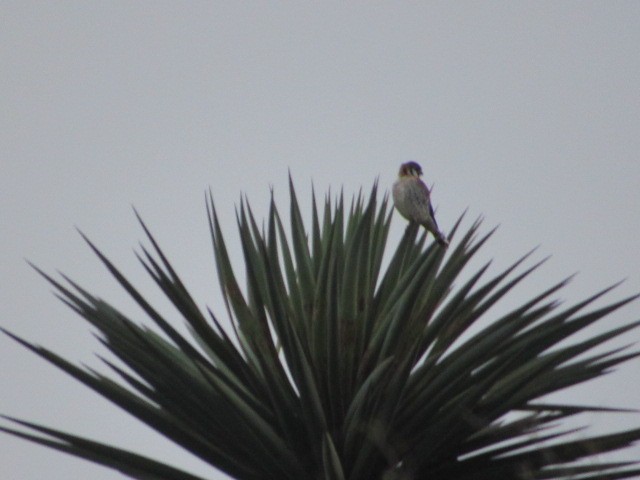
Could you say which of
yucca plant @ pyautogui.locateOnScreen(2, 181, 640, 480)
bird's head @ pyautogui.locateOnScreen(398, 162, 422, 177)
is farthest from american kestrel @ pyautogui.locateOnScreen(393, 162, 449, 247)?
yucca plant @ pyautogui.locateOnScreen(2, 181, 640, 480)

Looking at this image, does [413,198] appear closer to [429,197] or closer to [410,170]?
[429,197]

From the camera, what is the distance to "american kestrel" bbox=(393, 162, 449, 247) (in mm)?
5152

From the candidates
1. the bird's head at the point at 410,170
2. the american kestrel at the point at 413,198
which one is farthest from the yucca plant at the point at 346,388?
the bird's head at the point at 410,170

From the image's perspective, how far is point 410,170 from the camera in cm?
605

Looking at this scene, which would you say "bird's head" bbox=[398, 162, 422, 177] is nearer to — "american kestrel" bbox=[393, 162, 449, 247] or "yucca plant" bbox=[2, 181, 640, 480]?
"american kestrel" bbox=[393, 162, 449, 247]

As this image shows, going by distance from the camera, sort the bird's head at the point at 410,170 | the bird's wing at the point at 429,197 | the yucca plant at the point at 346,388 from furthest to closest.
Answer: the bird's head at the point at 410,170, the bird's wing at the point at 429,197, the yucca plant at the point at 346,388

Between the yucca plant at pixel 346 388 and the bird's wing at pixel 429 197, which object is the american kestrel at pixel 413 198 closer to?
the bird's wing at pixel 429 197

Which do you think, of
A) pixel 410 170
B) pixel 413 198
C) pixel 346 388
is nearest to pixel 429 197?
pixel 413 198

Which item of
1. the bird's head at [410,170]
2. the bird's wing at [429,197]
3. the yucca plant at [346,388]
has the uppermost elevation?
Result: the bird's head at [410,170]

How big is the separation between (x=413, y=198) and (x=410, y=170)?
51 centimetres

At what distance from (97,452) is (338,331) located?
0.85 metres

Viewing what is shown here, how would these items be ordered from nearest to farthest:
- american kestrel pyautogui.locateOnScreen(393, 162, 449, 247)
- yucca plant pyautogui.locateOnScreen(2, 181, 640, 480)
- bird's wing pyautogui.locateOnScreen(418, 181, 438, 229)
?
yucca plant pyautogui.locateOnScreen(2, 181, 640, 480)
american kestrel pyautogui.locateOnScreen(393, 162, 449, 247)
bird's wing pyautogui.locateOnScreen(418, 181, 438, 229)

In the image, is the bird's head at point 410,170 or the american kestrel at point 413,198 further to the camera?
the bird's head at point 410,170

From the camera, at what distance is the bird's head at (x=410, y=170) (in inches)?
238
